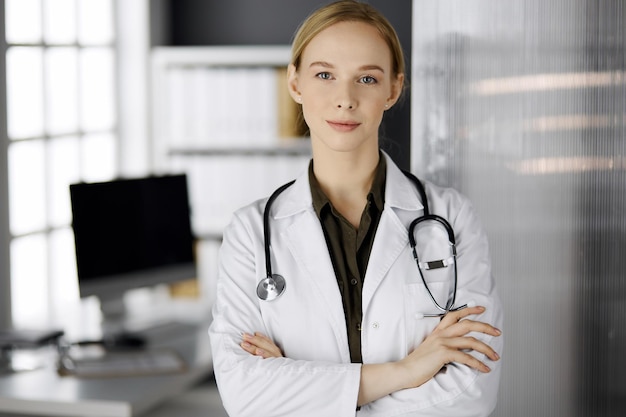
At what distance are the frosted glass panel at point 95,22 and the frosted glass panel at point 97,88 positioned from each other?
0.17 ft

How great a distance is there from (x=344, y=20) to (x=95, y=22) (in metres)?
2.89

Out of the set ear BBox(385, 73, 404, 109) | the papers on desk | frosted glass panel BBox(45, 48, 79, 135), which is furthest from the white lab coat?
frosted glass panel BBox(45, 48, 79, 135)

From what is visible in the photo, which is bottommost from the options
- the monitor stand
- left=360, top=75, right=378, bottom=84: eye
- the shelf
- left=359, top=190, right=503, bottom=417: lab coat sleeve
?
the monitor stand

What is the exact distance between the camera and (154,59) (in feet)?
14.3

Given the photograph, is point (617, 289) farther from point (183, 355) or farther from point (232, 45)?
point (232, 45)

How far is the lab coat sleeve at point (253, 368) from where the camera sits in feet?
5.39

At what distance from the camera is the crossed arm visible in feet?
5.38

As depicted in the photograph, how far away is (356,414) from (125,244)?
168cm

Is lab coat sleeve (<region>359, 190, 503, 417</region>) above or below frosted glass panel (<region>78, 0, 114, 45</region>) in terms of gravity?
below

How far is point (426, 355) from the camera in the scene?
165 centimetres

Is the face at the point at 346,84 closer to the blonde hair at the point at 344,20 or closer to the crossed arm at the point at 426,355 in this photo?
the blonde hair at the point at 344,20

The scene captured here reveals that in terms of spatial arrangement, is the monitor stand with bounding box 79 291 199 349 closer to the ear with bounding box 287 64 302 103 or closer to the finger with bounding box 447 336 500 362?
the ear with bounding box 287 64 302 103

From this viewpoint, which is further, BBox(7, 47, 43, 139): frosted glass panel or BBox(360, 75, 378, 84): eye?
BBox(7, 47, 43, 139): frosted glass panel

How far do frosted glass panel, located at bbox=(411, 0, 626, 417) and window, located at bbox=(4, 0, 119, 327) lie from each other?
6.14ft
